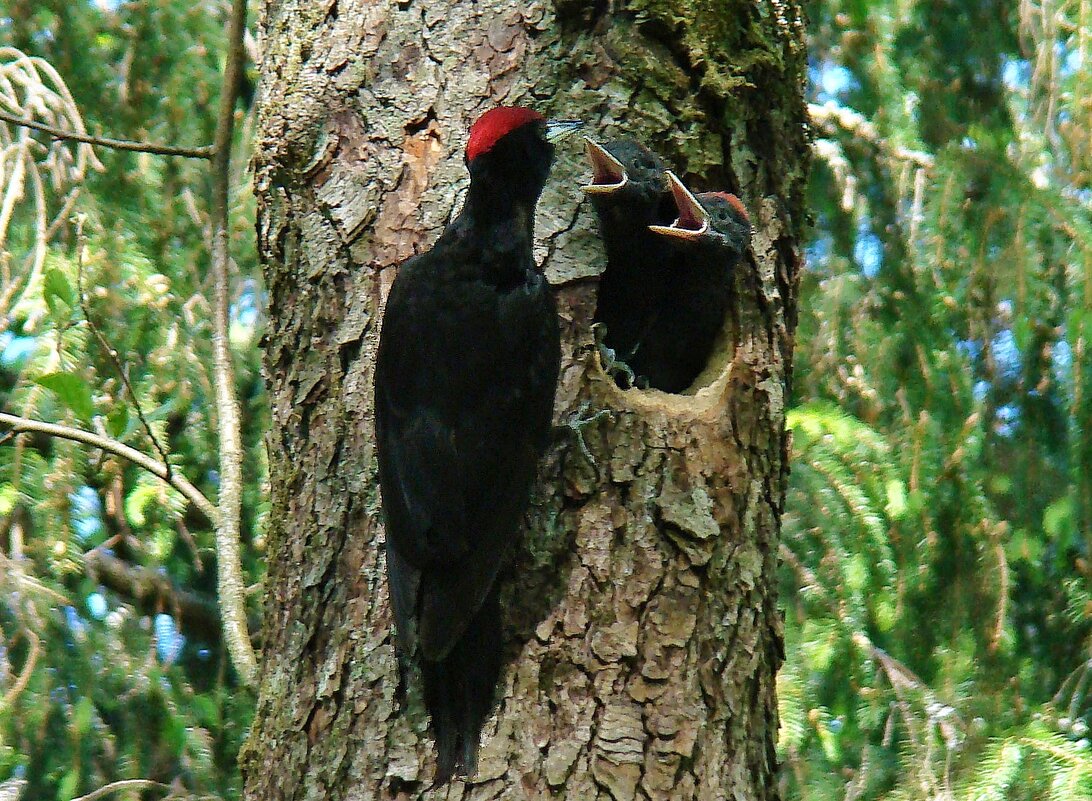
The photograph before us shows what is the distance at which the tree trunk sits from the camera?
6.63 feet

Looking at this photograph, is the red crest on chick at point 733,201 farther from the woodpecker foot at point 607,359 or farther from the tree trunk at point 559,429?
the woodpecker foot at point 607,359

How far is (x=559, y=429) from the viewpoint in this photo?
223cm

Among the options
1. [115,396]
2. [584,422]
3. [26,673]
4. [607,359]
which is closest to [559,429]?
[584,422]

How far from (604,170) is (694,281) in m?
0.63

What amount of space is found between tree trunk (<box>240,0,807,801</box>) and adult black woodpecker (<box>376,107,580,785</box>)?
63 mm

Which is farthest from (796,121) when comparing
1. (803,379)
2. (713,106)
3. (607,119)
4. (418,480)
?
(803,379)

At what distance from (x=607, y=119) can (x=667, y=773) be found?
1375 millimetres

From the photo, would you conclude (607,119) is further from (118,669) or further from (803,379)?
(118,669)

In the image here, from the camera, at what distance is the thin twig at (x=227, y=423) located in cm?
246

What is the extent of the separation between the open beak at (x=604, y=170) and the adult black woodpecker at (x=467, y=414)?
15 centimetres

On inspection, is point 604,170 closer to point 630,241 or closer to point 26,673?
point 630,241

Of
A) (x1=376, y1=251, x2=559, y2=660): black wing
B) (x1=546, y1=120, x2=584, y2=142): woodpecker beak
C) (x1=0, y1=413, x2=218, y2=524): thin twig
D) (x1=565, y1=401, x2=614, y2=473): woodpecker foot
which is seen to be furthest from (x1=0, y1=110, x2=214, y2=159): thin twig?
(x1=565, y1=401, x2=614, y2=473): woodpecker foot

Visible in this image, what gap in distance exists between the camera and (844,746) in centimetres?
429

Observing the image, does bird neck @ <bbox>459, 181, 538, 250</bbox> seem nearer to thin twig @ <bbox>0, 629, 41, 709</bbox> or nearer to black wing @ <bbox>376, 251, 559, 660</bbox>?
black wing @ <bbox>376, 251, 559, 660</bbox>
